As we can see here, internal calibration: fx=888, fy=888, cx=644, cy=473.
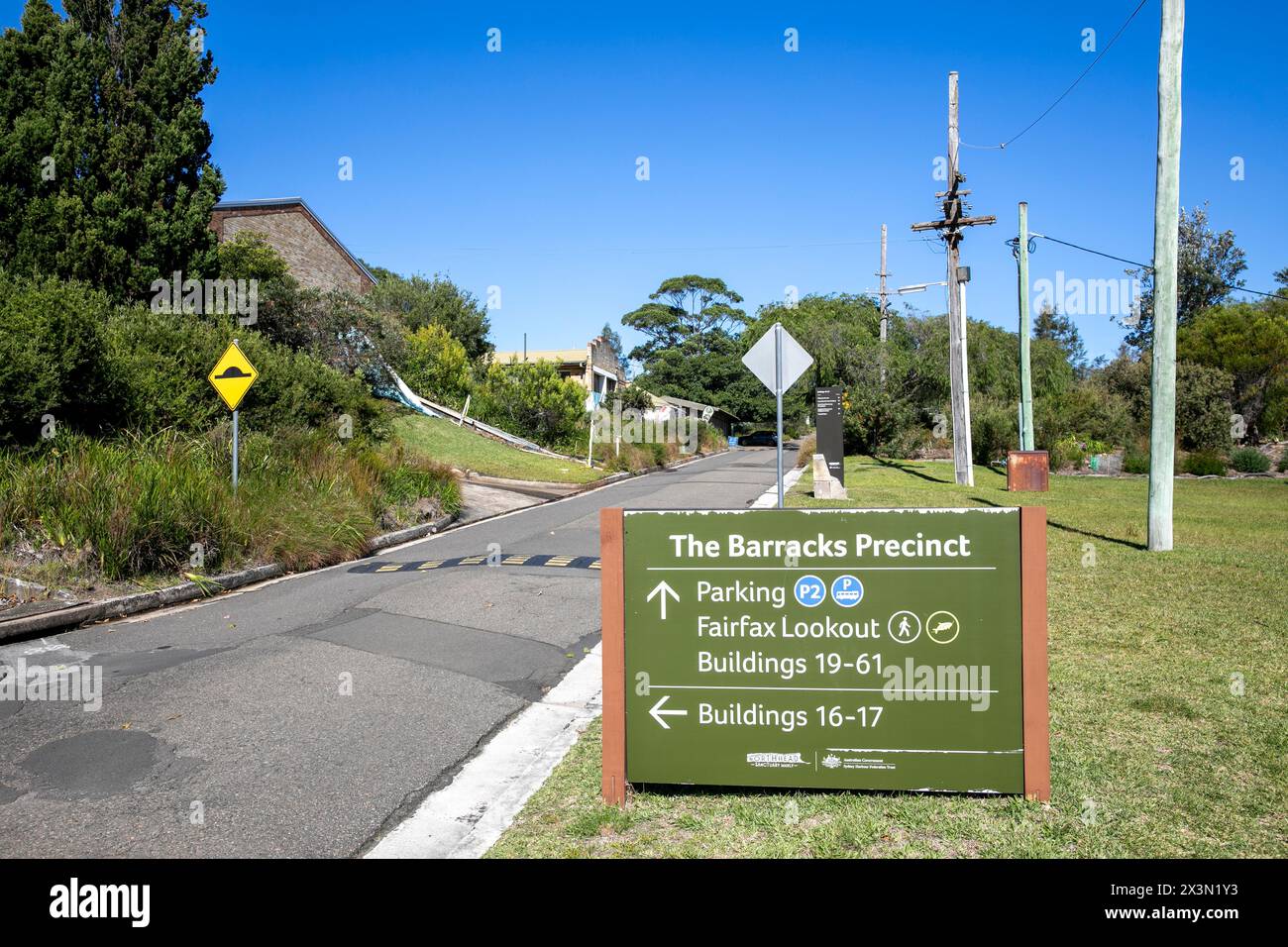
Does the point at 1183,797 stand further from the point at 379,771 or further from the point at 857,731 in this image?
the point at 379,771

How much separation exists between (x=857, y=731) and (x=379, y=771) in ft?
8.27

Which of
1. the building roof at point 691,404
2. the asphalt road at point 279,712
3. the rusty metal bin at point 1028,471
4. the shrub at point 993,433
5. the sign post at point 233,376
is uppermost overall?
the building roof at point 691,404

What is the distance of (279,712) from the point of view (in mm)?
5711

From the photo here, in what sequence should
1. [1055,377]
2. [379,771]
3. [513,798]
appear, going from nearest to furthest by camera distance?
1. [513,798]
2. [379,771]
3. [1055,377]

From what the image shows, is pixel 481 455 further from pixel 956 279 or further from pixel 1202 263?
pixel 1202 263

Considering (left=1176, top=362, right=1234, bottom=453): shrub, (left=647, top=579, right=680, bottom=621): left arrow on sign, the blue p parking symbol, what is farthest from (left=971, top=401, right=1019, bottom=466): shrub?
(left=647, top=579, right=680, bottom=621): left arrow on sign

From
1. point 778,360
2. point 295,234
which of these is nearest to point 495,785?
point 778,360

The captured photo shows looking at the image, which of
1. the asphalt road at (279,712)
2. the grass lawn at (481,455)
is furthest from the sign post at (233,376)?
the grass lawn at (481,455)

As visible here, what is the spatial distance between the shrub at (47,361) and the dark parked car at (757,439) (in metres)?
68.4

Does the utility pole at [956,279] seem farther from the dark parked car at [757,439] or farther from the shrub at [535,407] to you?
the dark parked car at [757,439]

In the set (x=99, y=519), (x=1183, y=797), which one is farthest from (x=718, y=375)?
(x=1183, y=797)

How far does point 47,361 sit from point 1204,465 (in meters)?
31.5

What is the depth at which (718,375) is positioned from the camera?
7988 cm

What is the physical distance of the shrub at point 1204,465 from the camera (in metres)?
28.8
